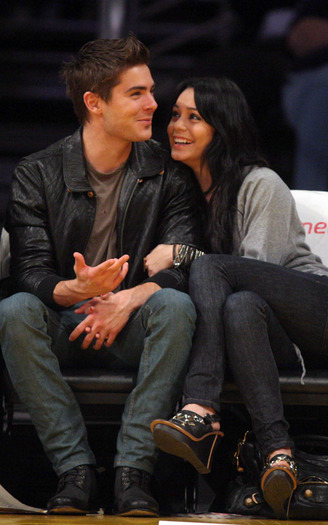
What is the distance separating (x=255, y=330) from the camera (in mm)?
2754

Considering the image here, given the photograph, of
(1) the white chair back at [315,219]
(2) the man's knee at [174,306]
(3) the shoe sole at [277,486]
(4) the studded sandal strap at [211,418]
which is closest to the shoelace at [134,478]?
(4) the studded sandal strap at [211,418]

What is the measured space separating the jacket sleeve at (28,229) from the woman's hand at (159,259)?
35cm

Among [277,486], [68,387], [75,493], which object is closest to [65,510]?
[75,493]

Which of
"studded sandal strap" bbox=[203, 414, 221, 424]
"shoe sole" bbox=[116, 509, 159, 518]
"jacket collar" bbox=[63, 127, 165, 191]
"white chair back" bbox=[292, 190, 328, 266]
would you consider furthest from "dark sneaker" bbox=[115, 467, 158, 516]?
"white chair back" bbox=[292, 190, 328, 266]

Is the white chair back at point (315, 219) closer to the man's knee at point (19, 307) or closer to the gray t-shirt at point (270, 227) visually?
the gray t-shirt at point (270, 227)

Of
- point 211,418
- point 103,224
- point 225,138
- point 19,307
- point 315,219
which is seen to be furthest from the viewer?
point 315,219

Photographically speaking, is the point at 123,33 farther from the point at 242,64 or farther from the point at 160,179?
the point at 160,179

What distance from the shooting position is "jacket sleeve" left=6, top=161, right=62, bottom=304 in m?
3.11

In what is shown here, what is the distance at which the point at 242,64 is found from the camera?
177 inches

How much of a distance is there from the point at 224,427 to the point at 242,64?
80.0 inches

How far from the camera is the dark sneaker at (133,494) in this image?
2609 millimetres

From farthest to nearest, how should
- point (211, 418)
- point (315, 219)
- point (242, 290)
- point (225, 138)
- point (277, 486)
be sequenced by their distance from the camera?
point (315, 219) → point (225, 138) → point (242, 290) → point (211, 418) → point (277, 486)

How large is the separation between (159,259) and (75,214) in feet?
1.14

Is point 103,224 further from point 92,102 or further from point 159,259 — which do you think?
point 92,102
